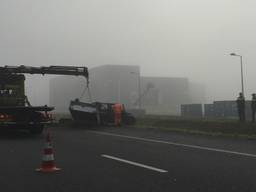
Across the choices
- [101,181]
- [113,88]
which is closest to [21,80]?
[101,181]

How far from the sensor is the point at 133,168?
32.4ft

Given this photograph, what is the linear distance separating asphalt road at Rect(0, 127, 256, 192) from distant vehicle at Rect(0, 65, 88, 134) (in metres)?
3.96

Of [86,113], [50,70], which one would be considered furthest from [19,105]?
[86,113]

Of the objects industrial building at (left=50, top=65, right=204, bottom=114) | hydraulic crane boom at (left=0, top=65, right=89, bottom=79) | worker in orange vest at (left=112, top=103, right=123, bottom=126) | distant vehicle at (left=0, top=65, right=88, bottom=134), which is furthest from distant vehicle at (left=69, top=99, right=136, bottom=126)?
industrial building at (left=50, top=65, right=204, bottom=114)

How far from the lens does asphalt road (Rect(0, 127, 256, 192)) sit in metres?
7.95

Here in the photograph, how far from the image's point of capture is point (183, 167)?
993 cm

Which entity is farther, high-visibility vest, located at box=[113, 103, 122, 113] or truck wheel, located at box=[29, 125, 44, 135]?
high-visibility vest, located at box=[113, 103, 122, 113]

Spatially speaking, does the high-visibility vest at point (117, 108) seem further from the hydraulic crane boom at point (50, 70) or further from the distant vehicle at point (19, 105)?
the distant vehicle at point (19, 105)

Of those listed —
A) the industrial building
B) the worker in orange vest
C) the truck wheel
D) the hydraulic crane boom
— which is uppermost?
the industrial building

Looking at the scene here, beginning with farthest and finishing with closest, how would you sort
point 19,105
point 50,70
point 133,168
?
point 50,70 → point 19,105 → point 133,168

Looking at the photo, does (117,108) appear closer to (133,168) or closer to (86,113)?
(86,113)

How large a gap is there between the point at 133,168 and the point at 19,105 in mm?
12111

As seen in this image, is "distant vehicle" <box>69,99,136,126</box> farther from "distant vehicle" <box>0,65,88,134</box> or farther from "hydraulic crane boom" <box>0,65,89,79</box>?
"distant vehicle" <box>0,65,88,134</box>

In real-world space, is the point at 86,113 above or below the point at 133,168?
above
